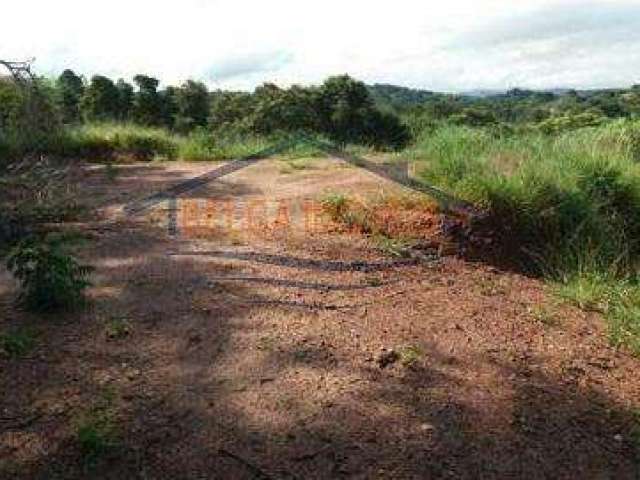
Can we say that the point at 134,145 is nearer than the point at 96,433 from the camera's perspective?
No

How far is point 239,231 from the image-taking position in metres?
5.19

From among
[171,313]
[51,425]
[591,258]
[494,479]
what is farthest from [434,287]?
[51,425]

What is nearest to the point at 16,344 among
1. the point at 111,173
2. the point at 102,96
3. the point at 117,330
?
the point at 117,330

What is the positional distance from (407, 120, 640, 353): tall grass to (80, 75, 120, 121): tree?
16.6 m

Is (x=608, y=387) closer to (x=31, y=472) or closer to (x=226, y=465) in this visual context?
(x=226, y=465)

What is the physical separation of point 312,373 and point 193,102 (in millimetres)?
22902

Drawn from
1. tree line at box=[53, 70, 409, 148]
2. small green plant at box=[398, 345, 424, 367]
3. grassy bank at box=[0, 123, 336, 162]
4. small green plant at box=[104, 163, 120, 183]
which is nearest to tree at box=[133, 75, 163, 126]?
tree line at box=[53, 70, 409, 148]

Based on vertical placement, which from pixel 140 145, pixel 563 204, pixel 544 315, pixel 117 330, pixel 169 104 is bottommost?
pixel 544 315

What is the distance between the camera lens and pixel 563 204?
5.41m

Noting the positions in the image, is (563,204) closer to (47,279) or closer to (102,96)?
(47,279)

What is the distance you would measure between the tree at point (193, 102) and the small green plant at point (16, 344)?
69.3 feet

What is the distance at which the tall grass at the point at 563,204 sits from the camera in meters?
4.57

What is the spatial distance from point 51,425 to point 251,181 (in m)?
4.60

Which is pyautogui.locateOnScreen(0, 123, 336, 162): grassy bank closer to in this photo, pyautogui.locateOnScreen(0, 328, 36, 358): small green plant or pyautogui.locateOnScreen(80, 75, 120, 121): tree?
pyautogui.locateOnScreen(0, 328, 36, 358): small green plant
